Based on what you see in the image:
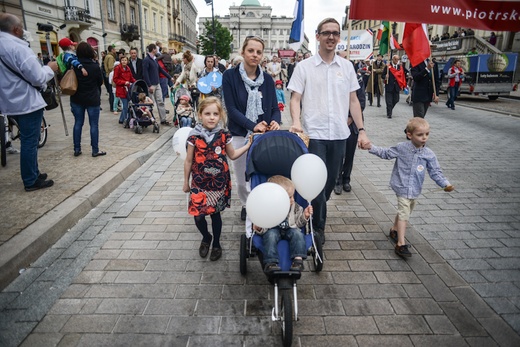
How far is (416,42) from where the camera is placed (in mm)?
5949

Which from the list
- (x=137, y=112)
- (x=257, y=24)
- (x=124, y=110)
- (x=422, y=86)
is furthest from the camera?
(x=257, y=24)

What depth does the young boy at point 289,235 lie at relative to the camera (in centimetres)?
266

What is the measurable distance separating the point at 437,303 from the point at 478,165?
16.5 ft

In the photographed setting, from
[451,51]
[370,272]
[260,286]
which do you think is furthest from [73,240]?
[451,51]

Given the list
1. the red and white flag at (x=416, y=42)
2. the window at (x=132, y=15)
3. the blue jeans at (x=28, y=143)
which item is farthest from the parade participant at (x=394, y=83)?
the window at (x=132, y=15)

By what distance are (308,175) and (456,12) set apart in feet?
8.18

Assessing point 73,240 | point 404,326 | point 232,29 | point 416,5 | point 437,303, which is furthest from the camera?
point 232,29

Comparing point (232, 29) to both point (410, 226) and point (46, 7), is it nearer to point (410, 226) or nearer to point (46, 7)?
point (46, 7)

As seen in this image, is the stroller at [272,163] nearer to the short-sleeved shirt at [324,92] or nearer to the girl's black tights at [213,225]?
the girl's black tights at [213,225]

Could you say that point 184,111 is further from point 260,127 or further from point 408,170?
point 408,170

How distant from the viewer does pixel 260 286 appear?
3.18m

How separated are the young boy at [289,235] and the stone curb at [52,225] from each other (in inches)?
91.6

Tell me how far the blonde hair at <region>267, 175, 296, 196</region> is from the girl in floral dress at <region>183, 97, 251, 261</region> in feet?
1.61

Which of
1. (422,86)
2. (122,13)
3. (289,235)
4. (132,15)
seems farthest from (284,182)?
(132,15)
